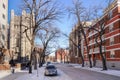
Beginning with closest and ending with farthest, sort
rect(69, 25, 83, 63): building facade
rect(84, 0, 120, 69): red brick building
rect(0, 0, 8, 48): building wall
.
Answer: rect(84, 0, 120, 69): red brick building
rect(0, 0, 8, 48): building wall
rect(69, 25, 83, 63): building facade

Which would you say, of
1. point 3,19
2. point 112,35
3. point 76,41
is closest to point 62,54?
point 76,41

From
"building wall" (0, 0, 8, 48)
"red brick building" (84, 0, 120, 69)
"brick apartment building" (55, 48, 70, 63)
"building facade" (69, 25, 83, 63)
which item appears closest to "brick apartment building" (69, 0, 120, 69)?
"red brick building" (84, 0, 120, 69)

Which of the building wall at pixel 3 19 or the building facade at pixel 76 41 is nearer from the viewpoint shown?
the building wall at pixel 3 19

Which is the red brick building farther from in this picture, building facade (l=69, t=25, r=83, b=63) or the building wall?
the building wall

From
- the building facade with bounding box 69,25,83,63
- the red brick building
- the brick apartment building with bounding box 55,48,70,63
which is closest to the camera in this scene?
the red brick building

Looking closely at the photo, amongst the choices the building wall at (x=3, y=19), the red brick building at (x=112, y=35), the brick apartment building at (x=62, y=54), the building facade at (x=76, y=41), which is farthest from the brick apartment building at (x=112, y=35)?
the brick apartment building at (x=62, y=54)

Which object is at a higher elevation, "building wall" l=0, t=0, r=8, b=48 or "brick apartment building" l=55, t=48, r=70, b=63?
"building wall" l=0, t=0, r=8, b=48

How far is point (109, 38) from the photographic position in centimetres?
5172

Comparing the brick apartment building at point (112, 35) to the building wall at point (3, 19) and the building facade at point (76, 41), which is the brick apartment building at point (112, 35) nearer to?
the building facade at point (76, 41)

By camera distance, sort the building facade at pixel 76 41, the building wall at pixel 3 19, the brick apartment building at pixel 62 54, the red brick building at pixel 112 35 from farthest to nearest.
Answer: the brick apartment building at pixel 62 54 → the building facade at pixel 76 41 → the building wall at pixel 3 19 → the red brick building at pixel 112 35

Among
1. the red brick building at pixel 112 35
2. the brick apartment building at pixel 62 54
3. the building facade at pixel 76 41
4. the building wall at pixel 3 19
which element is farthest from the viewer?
the brick apartment building at pixel 62 54

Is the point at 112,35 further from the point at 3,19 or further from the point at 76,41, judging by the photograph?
→ the point at 76,41

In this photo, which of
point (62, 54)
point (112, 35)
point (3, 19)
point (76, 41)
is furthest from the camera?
point (62, 54)

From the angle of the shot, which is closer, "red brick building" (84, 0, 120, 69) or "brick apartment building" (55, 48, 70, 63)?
"red brick building" (84, 0, 120, 69)
